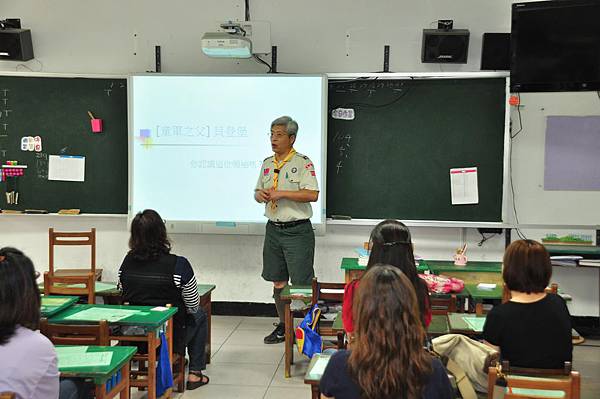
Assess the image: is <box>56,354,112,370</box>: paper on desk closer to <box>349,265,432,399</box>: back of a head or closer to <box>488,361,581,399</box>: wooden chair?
<box>349,265,432,399</box>: back of a head

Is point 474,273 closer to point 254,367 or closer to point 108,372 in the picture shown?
point 254,367

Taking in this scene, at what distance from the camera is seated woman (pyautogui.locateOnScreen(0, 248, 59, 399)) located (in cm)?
236

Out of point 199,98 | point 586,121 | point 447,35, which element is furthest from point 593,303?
point 199,98

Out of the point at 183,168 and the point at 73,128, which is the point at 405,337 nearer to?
the point at 183,168

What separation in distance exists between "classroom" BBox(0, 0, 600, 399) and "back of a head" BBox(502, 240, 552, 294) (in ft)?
7.91

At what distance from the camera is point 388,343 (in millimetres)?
2014

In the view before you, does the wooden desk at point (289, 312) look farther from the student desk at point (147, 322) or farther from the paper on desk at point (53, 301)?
the paper on desk at point (53, 301)

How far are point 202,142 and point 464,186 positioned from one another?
248 cm

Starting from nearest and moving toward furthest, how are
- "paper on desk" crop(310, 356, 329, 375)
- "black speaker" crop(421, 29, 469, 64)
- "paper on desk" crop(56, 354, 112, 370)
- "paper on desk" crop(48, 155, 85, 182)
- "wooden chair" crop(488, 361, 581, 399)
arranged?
1. "wooden chair" crop(488, 361, 581, 399)
2. "paper on desk" crop(310, 356, 329, 375)
3. "paper on desk" crop(56, 354, 112, 370)
4. "black speaker" crop(421, 29, 469, 64)
5. "paper on desk" crop(48, 155, 85, 182)

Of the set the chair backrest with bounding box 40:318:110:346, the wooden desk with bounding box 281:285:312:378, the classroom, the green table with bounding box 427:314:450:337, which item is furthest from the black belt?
the chair backrest with bounding box 40:318:110:346

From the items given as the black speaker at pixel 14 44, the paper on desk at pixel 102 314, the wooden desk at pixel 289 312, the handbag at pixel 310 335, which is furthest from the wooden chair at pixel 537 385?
the black speaker at pixel 14 44

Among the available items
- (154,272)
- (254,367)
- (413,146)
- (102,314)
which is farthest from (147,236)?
(413,146)

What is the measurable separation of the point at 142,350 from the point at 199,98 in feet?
9.12

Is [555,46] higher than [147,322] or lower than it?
higher
